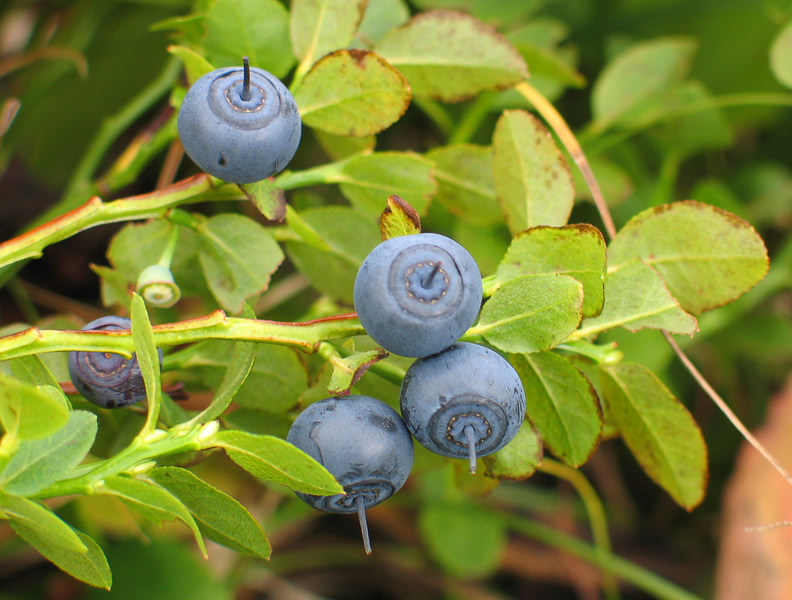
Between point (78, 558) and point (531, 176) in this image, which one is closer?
point (78, 558)

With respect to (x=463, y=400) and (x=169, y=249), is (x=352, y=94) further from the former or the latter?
(x=463, y=400)

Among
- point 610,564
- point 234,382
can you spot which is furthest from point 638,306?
point 610,564

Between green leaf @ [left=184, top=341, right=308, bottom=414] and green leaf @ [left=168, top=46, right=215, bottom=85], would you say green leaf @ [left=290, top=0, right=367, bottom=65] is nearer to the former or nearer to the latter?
green leaf @ [left=168, top=46, right=215, bottom=85]

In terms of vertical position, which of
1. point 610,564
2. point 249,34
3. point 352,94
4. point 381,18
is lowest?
point 610,564

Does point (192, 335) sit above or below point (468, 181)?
below

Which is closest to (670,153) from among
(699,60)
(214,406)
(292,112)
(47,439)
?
(699,60)

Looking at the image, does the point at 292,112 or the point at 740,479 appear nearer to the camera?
the point at 292,112

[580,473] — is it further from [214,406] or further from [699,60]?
[214,406]

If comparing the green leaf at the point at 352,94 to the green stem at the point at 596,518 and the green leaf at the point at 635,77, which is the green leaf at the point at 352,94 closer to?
the green leaf at the point at 635,77
